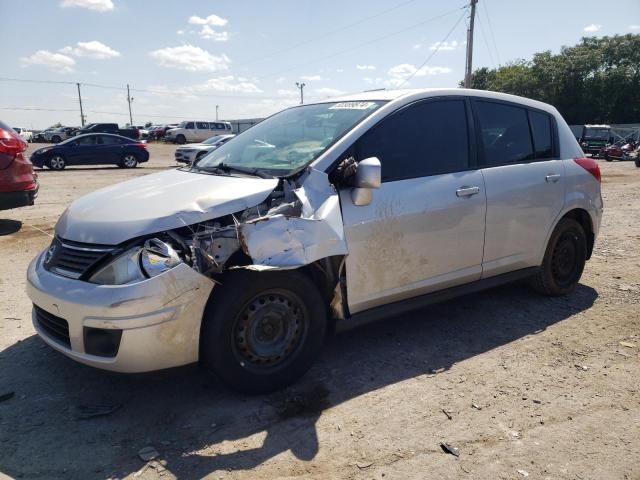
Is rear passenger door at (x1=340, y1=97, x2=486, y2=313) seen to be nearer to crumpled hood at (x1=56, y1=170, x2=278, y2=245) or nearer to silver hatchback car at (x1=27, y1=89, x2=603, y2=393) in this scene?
silver hatchback car at (x1=27, y1=89, x2=603, y2=393)

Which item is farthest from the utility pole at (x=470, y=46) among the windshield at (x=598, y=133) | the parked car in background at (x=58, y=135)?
the parked car in background at (x=58, y=135)

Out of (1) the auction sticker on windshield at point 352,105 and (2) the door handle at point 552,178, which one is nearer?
(1) the auction sticker on windshield at point 352,105

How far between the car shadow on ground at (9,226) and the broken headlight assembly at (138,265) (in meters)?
5.56

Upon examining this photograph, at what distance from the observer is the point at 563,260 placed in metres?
4.75

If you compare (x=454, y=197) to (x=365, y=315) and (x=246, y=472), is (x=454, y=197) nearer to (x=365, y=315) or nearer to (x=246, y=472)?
(x=365, y=315)

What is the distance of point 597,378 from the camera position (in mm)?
3348

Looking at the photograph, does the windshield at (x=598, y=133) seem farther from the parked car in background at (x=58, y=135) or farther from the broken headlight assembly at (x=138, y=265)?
the parked car in background at (x=58, y=135)

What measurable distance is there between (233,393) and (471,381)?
1.53m

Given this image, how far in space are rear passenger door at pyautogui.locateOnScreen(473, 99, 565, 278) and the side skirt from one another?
64mm

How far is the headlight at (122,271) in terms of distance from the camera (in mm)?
2625

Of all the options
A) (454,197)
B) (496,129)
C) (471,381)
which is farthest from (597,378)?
(496,129)

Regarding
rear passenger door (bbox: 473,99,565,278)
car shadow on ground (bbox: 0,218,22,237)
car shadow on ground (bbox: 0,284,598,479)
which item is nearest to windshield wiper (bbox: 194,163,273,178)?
car shadow on ground (bbox: 0,284,598,479)

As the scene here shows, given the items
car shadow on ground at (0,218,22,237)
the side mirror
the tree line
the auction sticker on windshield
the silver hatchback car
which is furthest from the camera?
the tree line

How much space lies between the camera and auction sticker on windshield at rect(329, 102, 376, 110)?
141 inches
